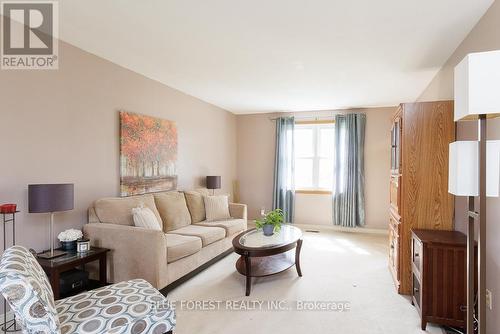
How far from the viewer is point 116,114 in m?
3.46

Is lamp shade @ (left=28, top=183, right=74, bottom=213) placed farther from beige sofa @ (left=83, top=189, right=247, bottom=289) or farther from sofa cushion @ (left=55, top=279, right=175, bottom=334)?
sofa cushion @ (left=55, top=279, right=175, bottom=334)

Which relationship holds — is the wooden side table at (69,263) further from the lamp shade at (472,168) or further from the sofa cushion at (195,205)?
the lamp shade at (472,168)

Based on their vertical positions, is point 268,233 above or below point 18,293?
below

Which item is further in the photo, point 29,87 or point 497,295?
point 29,87

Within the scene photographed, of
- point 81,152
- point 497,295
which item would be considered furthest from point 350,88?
point 81,152

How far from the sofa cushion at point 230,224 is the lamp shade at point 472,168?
3.02 metres

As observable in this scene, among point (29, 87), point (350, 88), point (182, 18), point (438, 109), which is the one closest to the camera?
point (182, 18)

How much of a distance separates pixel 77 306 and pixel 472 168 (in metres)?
2.34

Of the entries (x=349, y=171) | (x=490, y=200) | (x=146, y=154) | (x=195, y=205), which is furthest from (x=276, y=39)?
(x=349, y=171)

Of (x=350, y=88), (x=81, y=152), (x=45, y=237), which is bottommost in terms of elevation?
(x=45, y=237)

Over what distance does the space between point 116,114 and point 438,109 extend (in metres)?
3.50

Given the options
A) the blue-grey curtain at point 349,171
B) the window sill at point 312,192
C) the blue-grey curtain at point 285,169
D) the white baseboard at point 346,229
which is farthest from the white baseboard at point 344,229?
the window sill at point 312,192

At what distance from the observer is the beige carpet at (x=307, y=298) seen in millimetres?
2326

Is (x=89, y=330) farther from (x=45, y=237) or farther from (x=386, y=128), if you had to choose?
(x=386, y=128)
